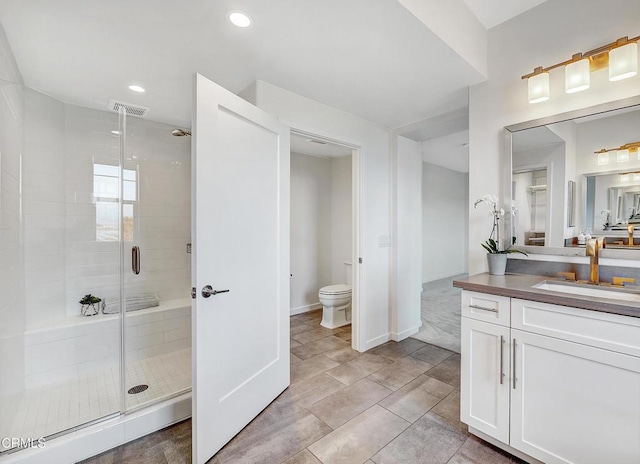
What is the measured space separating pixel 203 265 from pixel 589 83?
2.43 meters

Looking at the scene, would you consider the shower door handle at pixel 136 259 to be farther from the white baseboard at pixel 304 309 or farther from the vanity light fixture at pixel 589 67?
the vanity light fixture at pixel 589 67

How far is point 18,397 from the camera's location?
6.17ft

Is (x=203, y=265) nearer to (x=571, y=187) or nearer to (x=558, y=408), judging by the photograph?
(x=558, y=408)

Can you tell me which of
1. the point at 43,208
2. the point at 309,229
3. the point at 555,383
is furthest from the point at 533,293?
the point at 43,208

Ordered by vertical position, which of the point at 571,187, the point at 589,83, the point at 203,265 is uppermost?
the point at 589,83

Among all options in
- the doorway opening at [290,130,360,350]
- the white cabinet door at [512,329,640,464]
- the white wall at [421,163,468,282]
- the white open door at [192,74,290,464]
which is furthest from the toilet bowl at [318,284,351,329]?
the white wall at [421,163,468,282]

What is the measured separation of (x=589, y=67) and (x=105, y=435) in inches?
137

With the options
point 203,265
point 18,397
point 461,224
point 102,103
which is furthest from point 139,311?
point 461,224

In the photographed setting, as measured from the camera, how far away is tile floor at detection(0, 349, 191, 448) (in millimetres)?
1669

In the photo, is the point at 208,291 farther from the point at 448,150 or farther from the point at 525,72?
the point at 448,150

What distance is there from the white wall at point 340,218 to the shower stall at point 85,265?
216 centimetres

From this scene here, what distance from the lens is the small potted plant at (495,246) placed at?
6.10ft

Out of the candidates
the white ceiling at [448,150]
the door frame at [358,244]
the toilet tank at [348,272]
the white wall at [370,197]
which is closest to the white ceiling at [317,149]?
the white wall at [370,197]

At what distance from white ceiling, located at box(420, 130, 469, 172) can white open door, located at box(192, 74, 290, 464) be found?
2.59 metres
